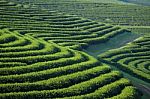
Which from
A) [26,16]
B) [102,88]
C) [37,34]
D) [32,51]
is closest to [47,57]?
[32,51]

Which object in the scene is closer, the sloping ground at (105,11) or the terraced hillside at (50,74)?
the terraced hillside at (50,74)

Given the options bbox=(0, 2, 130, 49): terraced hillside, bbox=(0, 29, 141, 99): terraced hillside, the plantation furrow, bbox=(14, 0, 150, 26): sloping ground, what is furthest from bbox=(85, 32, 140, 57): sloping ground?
bbox=(14, 0, 150, 26): sloping ground

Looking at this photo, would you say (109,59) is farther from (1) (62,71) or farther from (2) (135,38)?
(2) (135,38)

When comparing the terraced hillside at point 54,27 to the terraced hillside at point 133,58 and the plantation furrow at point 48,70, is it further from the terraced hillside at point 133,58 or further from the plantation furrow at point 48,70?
the terraced hillside at point 133,58

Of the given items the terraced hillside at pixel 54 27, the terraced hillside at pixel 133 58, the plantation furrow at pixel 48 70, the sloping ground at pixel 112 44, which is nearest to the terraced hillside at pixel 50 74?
the plantation furrow at pixel 48 70

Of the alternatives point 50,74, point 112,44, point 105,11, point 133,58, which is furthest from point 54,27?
point 105,11
